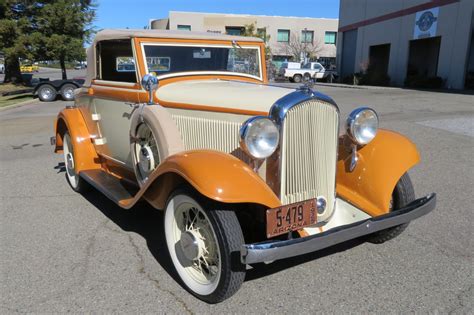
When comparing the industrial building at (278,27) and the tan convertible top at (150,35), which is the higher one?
the industrial building at (278,27)

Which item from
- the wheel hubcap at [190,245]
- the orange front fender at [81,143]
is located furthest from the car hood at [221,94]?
the orange front fender at [81,143]

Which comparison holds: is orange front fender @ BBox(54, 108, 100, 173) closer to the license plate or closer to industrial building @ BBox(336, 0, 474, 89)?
the license plate

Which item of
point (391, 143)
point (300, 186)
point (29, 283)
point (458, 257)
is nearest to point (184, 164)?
point (300, 186)

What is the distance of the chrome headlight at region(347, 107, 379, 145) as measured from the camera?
3053 millimetres

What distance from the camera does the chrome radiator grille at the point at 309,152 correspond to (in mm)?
2641

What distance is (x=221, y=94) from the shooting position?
10.2 ft

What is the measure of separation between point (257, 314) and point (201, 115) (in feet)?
4.98

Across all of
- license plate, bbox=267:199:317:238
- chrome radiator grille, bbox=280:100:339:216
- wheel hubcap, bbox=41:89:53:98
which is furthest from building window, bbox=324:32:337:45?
license plate, bbox=267:199:317:238

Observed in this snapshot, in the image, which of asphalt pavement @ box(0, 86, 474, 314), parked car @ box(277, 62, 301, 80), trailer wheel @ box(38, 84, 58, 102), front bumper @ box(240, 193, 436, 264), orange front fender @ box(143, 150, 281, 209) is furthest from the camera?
parked car @ box(277, 62, 301, 80)

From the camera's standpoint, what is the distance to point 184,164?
2.53 meters

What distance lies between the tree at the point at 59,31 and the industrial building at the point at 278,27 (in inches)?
1277

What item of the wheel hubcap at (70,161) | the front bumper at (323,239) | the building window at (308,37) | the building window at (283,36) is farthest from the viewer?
the building window at (283,36)

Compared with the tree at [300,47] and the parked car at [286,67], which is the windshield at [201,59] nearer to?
the parked car at [286,67]

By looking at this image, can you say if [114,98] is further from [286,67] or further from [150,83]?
[286,67]
